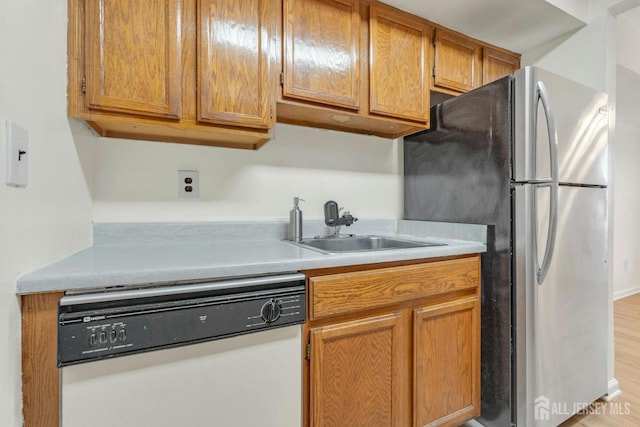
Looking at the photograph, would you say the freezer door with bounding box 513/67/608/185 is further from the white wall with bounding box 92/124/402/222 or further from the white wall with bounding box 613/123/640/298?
the white wall with bounding box 613/123/640/298

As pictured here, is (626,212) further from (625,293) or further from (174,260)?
(174,260)

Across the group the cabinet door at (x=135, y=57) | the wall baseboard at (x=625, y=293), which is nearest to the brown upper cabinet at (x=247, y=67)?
the cabinet door at (x=135, y=57)

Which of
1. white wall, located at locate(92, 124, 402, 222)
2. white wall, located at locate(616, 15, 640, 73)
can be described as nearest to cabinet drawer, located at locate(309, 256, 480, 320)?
white wall, located at locate(92, 124, 402, 222)

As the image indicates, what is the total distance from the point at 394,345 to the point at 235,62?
1.29m

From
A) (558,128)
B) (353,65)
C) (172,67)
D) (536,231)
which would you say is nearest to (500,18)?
(558,128)

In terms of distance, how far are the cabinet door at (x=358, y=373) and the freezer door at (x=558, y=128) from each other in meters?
0.91

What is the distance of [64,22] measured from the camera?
1.01 m

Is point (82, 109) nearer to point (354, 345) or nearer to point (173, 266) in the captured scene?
point (173, 266)

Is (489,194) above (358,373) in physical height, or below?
above

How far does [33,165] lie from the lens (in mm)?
802

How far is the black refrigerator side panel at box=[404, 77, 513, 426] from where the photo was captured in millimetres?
1378

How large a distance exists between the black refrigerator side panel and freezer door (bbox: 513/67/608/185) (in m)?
0.05

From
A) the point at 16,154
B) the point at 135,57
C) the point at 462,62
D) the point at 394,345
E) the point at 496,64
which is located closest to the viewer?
the point at 16,154

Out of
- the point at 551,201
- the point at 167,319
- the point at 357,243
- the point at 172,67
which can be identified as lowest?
the point at 167,319
